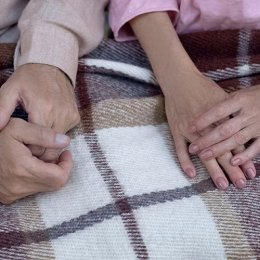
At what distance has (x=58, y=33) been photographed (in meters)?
1.00

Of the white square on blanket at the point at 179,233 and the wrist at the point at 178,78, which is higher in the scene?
the wrist at the point at 178,78

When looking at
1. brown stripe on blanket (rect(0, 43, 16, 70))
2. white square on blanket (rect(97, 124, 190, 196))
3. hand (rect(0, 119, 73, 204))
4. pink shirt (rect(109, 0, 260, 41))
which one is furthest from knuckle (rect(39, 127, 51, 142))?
pink shirt (rect(109, 0, 260, 41))

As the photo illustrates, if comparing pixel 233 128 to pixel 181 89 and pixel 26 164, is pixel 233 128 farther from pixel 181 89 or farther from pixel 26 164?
pixel 26 164

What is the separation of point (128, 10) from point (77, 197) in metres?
0.42

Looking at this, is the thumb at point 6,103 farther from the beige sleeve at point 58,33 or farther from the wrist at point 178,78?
the wrist at point 178,78

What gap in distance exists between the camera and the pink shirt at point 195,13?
41.2 inches

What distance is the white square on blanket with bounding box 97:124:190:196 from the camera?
2.82 ft

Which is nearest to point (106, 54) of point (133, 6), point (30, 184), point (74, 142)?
point (133, 6)

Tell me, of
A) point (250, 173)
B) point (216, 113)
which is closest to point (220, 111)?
point (216, 113)

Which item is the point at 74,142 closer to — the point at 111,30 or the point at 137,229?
the point at 137,229

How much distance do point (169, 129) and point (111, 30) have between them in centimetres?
31

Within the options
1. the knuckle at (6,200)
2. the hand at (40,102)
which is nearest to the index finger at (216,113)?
the hand at (40,102)

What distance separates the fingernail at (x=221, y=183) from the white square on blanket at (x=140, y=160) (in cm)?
5

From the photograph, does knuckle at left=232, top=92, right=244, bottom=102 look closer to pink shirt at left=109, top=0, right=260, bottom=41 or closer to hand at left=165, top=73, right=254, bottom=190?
hand at left=165, top=73, right=254, bottom=190
